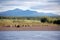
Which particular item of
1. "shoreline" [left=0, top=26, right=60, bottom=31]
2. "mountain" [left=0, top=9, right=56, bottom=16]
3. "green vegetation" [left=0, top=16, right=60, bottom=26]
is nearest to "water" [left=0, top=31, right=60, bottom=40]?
"shoreline" [left=0, top=26, right=60, bottom=31]

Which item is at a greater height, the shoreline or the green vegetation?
the green vegetation

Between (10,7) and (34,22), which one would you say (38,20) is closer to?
(34,22)

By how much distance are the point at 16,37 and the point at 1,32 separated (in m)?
0.28

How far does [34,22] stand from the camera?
9.04ft

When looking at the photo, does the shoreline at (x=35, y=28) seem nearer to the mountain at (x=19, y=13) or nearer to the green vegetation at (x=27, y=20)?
the green vegetation at (x=27, y=20)

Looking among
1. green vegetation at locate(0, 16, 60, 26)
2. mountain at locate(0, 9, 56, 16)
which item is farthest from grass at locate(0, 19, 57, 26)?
mountain at locate(0, 9, 56, 16)

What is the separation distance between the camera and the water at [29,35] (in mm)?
2680

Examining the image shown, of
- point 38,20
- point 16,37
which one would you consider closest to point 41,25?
point 38,20

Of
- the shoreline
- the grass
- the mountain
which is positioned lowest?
the shoreline

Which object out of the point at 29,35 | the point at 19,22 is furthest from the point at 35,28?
the point at 19,22

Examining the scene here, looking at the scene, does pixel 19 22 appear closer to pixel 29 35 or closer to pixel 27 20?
pixel 27 20

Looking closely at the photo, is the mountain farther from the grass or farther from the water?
the water

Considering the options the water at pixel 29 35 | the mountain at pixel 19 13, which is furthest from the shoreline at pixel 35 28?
the mountain at pixel 19 13

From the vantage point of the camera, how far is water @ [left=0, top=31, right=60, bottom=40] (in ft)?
8.79
